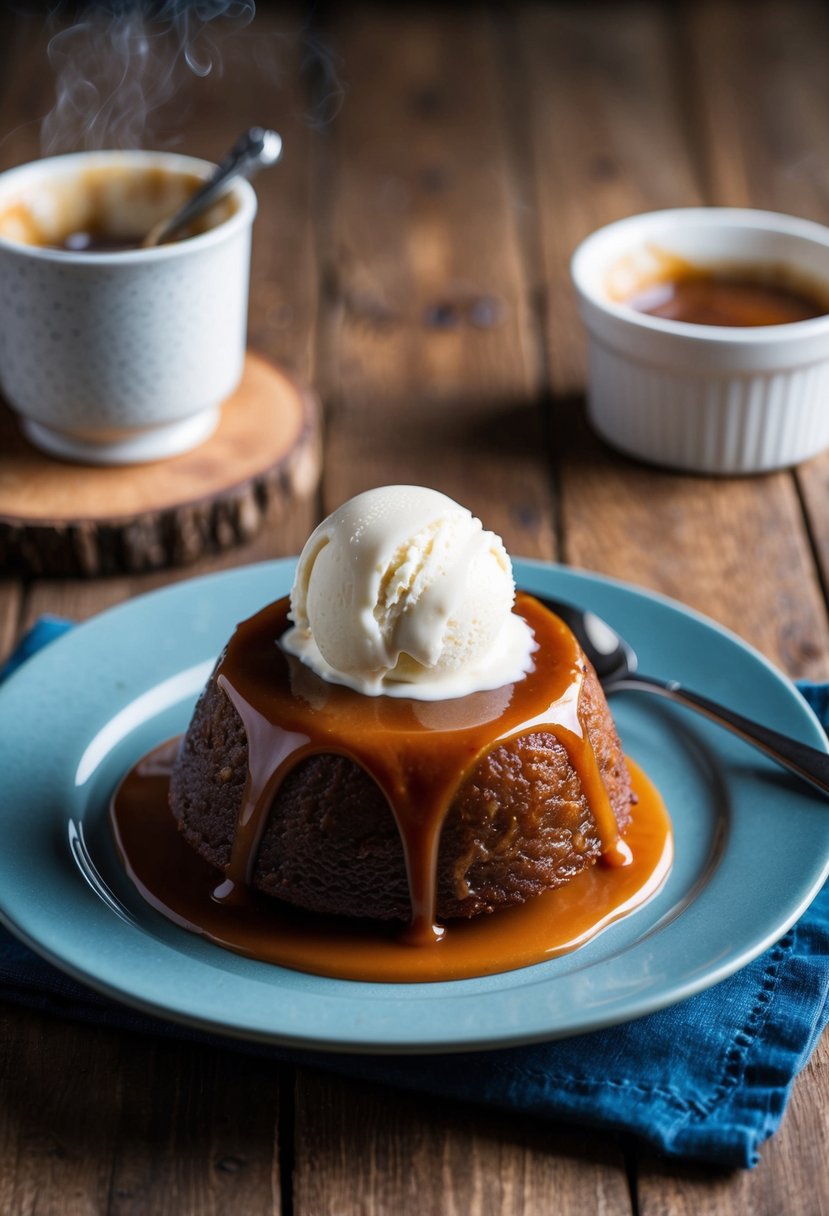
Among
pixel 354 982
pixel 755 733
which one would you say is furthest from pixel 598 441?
pixel 354 982

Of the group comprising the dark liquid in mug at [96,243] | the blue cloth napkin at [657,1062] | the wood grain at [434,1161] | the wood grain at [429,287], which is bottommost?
the wood grain at [429,287]

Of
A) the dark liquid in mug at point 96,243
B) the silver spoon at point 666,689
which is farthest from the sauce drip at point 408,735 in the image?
the dark liquid in mug at point 96,243

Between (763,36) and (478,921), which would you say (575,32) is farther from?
(478,921)

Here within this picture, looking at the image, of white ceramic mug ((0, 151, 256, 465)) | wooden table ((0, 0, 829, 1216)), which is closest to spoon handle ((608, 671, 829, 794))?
wooden table ((0, 0, 829, 1216))

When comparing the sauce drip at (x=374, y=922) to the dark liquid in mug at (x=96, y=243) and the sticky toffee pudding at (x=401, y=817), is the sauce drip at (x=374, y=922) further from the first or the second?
the dark liquid in mug at (x=96, y=243)

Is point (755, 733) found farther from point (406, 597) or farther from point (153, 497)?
point (153, 497)

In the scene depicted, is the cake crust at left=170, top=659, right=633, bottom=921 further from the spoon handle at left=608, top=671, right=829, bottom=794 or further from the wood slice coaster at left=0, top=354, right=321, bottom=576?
the wood slice coaster at left=0, top=354, right=321, bottom=576
